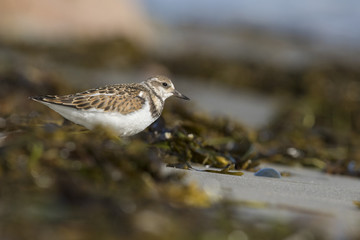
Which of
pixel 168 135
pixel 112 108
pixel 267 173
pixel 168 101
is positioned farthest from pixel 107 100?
pixel 168 101

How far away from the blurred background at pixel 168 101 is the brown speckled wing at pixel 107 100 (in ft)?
1.01

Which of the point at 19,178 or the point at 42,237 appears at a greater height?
the point at 42,237

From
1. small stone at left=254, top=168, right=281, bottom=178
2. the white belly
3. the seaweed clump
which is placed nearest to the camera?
the seaweed clump

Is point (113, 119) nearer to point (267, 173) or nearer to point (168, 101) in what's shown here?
point (267, 173)

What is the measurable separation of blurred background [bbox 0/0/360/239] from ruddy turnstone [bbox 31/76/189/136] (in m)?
0.26

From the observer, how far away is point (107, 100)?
9.55 feet

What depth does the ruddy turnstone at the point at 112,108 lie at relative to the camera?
286 cm

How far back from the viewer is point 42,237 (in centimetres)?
145

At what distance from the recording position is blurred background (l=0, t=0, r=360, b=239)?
1713 millimetres

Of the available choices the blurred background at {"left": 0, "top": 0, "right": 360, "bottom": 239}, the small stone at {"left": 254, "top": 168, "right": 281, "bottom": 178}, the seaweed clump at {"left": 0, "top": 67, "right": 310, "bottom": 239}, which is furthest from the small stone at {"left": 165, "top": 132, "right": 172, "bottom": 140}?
the seaweed clump at {"left": 0, "top": 67, "right": 310, "bottom": 239}

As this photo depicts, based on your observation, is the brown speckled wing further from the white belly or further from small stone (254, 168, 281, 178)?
small stone (254, 168, 281, 178)

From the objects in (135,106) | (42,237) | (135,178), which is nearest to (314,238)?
(135,178)

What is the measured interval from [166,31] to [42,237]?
12853 millimetres

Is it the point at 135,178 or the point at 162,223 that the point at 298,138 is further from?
the point at 162,223
